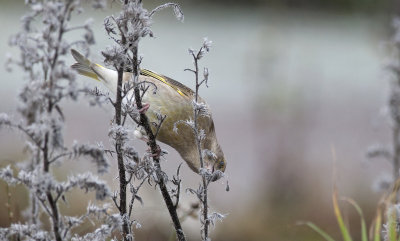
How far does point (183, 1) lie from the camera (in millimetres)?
18547

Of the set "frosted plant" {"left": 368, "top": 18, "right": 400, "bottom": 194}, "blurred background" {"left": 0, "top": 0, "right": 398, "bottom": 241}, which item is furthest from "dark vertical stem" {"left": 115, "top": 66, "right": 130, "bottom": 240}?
"frosted plant" {"left": 368, "top": 18, "right": 400, "bottom": 194}

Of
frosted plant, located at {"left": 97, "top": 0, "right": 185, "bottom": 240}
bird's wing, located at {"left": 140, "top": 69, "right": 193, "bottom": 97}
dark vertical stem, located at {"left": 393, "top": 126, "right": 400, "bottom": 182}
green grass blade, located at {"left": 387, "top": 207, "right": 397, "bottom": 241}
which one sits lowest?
green grass blade, located at {"left": 387, "top": 207, "right": 397, "bottom": 241}

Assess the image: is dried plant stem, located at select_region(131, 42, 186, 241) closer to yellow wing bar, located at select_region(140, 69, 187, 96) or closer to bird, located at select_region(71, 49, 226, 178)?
bird, located at select_region(71, 49, 226, 178)

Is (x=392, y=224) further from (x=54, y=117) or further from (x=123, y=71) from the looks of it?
(x=54, y=117)

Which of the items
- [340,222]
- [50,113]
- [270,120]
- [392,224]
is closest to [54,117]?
[50,113]

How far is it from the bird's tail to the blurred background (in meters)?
0.15

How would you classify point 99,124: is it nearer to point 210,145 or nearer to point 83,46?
point 210,145

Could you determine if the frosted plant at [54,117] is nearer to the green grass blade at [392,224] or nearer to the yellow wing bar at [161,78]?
the green grass blade at [392,224]

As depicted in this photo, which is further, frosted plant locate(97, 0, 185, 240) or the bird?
the bird

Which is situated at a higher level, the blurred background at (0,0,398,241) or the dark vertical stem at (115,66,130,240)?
the blurred background at (0,0,398,241)

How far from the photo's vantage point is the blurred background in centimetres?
525

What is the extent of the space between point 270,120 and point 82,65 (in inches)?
142

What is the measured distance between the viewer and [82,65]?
3613mm

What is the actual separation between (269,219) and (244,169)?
2939 millimetres
